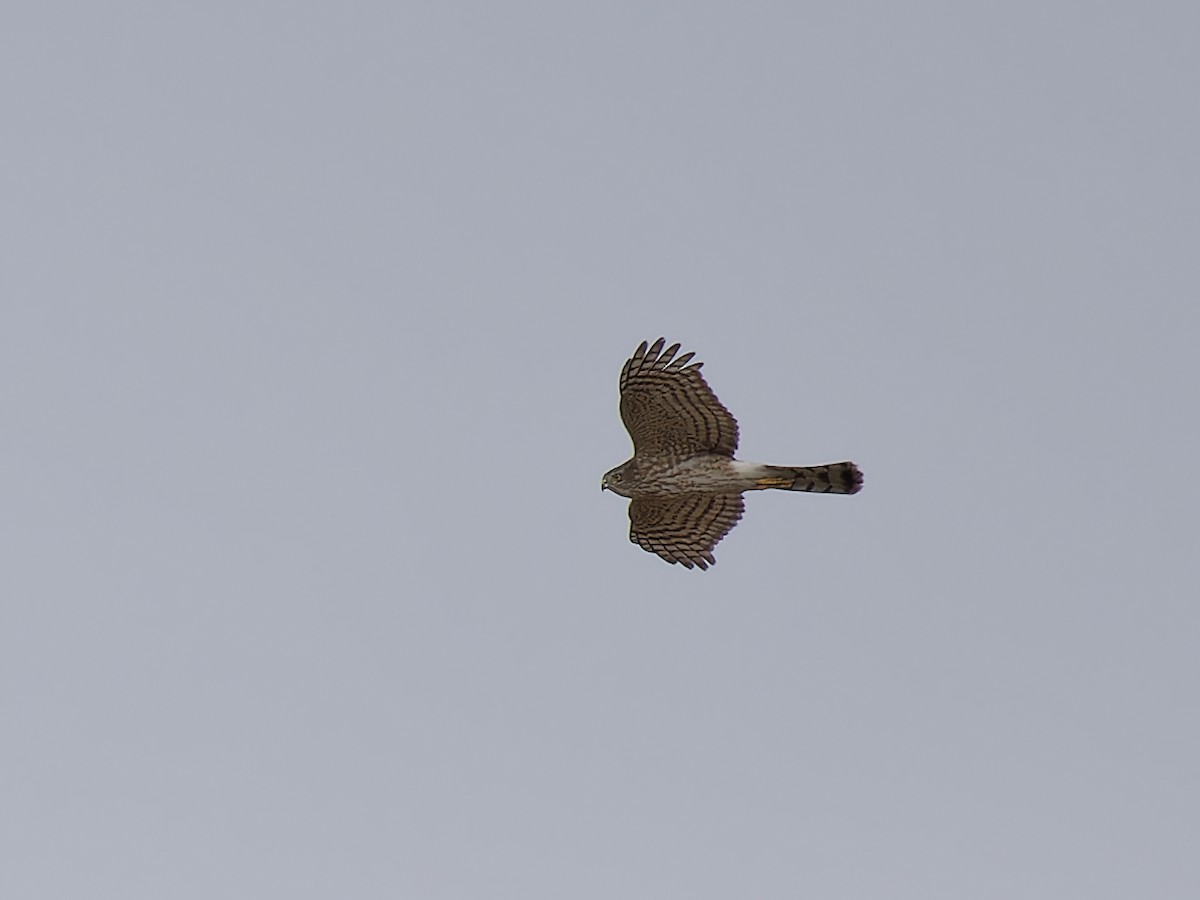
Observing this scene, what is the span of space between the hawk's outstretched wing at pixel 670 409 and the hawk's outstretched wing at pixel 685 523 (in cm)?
150

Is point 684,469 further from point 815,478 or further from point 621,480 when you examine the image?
point 815,478

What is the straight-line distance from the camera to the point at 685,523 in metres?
34.4

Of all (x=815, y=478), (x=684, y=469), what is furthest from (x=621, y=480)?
(x=815, y=478)

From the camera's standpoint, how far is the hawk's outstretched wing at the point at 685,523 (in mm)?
34188

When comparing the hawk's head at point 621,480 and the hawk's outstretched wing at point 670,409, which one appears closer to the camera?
the hawk's outstretched wing at point 670,409

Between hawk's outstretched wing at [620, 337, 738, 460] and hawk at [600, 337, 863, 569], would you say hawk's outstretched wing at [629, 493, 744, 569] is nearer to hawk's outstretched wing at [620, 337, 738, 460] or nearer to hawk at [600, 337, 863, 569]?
→ hawk at [600, 337, 863, 569]

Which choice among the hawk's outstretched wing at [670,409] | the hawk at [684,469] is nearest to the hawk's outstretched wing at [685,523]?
the hawk at [684,469]

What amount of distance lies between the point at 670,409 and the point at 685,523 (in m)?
3.12

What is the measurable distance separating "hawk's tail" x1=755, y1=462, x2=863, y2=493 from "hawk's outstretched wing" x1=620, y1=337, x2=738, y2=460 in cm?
82

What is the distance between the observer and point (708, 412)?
32125 millimetres

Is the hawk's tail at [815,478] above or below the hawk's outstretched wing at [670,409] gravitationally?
A: below

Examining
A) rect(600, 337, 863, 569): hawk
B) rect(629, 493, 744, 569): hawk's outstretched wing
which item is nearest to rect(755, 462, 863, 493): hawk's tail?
rect(600, 337, 863, 569): hawk

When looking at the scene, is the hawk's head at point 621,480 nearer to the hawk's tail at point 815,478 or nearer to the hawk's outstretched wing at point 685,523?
the hawk's outstretched wing at point 685,523

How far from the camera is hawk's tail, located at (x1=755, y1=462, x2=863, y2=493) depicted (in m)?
31.7
